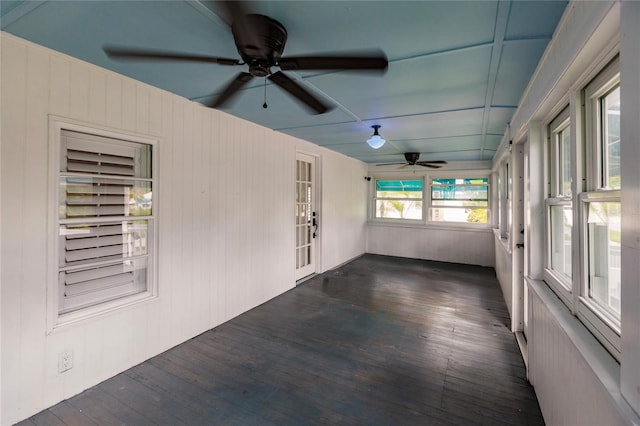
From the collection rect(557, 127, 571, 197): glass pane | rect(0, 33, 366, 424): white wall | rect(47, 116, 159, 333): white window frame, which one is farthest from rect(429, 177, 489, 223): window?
rect(47, 116, 159, 333): white window frame

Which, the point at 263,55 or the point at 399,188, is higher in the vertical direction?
the point at 263,55

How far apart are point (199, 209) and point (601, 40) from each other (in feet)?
10.1

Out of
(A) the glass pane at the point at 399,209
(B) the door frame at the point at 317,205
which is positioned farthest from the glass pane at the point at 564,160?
(A) the glass pane at the point at 399,209

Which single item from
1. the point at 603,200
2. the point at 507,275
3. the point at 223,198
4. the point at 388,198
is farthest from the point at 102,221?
the point at 388,198

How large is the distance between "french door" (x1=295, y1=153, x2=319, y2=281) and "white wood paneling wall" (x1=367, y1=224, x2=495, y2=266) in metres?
2.60

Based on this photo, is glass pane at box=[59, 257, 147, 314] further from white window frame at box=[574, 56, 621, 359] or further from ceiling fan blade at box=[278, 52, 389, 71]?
white window frame at box=[574, 56, 621, 359]

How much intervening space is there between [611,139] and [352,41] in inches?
54.9

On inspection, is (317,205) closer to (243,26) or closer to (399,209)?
(399,209)

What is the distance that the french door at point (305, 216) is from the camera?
482 centimetres

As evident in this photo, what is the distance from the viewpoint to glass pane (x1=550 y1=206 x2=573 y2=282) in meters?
1.92

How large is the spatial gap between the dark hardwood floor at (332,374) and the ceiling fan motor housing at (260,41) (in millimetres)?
2226

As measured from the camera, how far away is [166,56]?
4.91ft

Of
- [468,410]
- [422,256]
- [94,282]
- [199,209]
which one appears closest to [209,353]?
[94,282]

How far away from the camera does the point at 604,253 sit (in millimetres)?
1345
